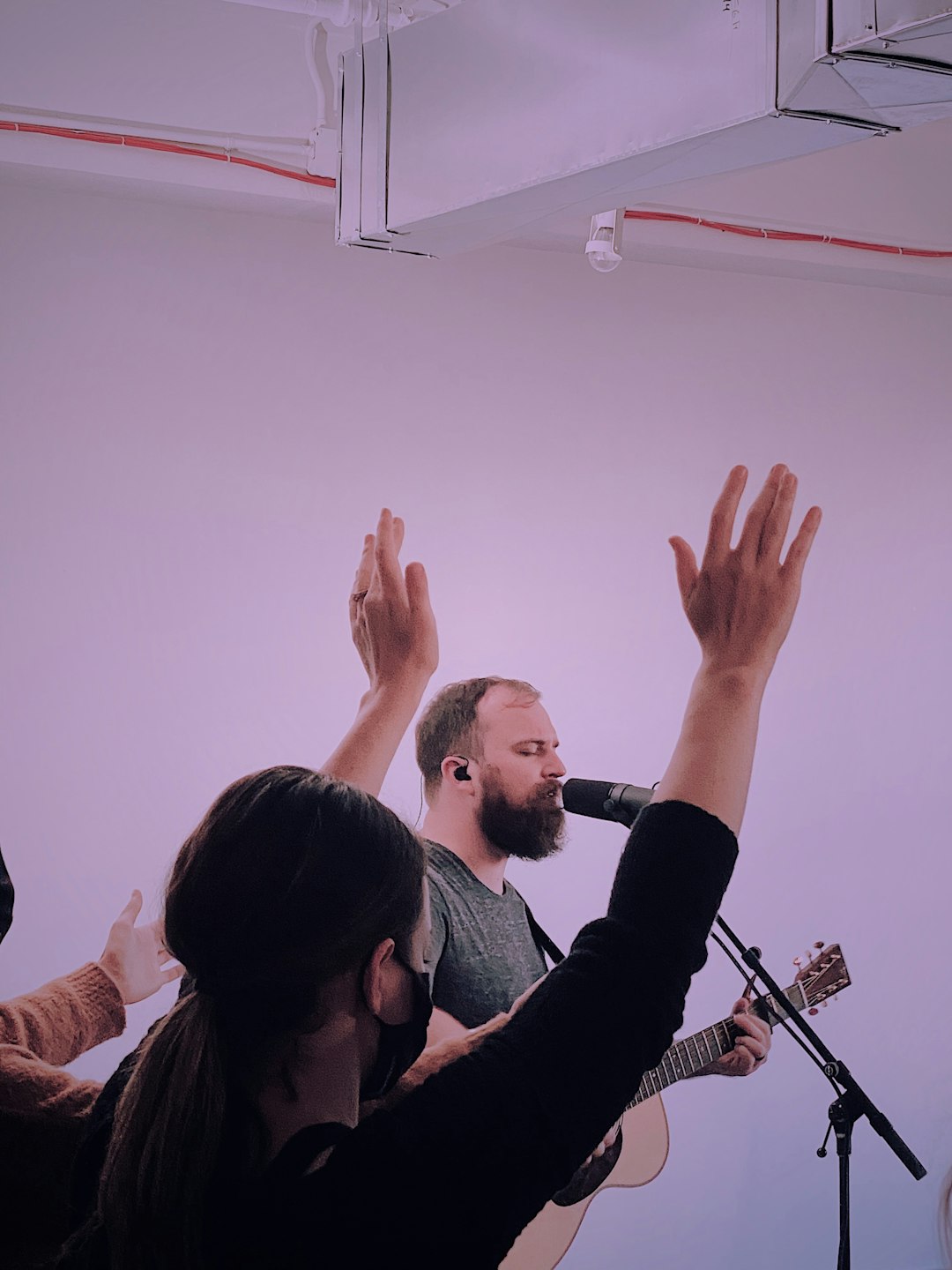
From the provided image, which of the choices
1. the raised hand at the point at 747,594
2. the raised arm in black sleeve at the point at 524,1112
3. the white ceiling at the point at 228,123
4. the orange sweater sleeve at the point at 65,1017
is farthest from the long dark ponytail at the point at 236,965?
the white ceiling at the point at 228,123

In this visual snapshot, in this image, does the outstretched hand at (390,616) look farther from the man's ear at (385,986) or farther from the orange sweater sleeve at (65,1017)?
the man's ear at (385,986)

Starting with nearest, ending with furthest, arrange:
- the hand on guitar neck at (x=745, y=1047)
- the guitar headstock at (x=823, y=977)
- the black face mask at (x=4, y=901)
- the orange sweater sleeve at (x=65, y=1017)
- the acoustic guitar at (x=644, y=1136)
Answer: the black face mask at (x=4, y=901), the orange sweater sleeve at (x=65, y=1017), the acoustic guitar at (x=644, y=1136), the hand on guitar neck at (x=745, y=1047), the guitar headstock at (x=823, y=977)

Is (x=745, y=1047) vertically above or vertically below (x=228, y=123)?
below

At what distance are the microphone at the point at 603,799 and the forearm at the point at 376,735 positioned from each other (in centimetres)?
45

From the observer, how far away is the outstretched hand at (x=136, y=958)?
8.01ft

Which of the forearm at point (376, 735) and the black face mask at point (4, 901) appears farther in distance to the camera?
the forearm at point (376, 735)

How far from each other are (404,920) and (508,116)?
44.4 inches

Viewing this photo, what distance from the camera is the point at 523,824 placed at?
2.72 meters

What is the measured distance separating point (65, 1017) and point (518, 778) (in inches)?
43.1

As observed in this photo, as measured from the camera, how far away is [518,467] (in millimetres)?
2846

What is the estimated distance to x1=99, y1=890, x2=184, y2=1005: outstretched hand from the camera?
2.44 m

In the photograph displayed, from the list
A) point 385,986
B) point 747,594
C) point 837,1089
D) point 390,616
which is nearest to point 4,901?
point 385,986

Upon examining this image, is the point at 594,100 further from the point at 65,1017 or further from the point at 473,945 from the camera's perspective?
the point at 65,1017

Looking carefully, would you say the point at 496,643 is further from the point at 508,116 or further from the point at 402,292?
the point at 508,116
